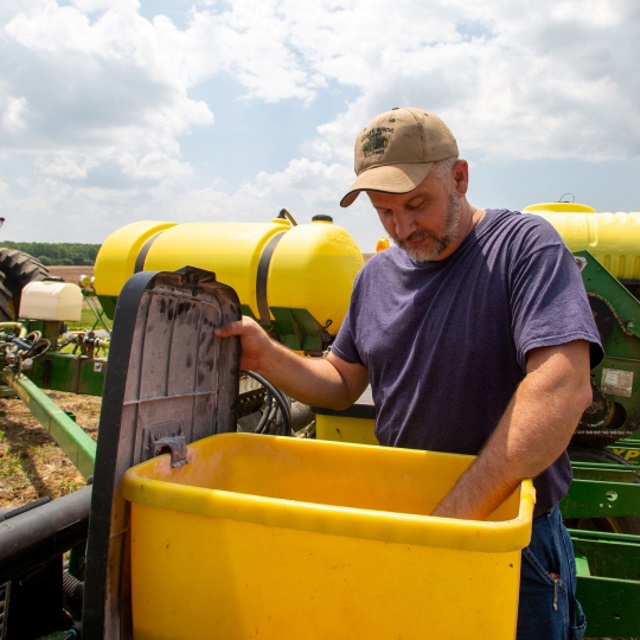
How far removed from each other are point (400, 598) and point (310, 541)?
0.49 ft

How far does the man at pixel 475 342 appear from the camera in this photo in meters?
1.06

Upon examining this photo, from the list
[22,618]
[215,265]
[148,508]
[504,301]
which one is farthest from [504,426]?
[215,265]

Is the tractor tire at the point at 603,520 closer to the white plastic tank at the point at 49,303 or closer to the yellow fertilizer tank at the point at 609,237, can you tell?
the yellow fertilizer tank at the point at 609,237

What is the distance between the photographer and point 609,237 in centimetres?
305

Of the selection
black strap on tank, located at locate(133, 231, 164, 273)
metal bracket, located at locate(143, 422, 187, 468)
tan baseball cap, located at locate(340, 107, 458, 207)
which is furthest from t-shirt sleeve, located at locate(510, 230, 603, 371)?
black strap on tank, located at locate(133, 231, 164, 273)

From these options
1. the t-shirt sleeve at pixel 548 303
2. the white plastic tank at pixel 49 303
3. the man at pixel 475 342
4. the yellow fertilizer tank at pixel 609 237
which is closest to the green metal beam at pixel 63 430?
the white plastic tank at pixel 49 303

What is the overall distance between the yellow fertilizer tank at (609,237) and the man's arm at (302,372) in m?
1.87

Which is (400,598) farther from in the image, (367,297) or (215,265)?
(215,265)

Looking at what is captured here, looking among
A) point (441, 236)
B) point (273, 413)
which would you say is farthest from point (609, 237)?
point (441, 236)

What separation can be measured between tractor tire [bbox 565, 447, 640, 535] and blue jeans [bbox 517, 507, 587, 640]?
160cm

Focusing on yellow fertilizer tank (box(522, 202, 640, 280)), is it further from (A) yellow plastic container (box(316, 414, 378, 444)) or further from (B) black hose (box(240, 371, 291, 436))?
(B) black hose (box(240, 371, 291, 436))

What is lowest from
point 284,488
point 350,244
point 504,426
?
point 284,488

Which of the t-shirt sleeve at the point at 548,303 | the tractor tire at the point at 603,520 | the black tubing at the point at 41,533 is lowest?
the tractor tire at the point at 603,520

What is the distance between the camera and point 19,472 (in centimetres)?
387
